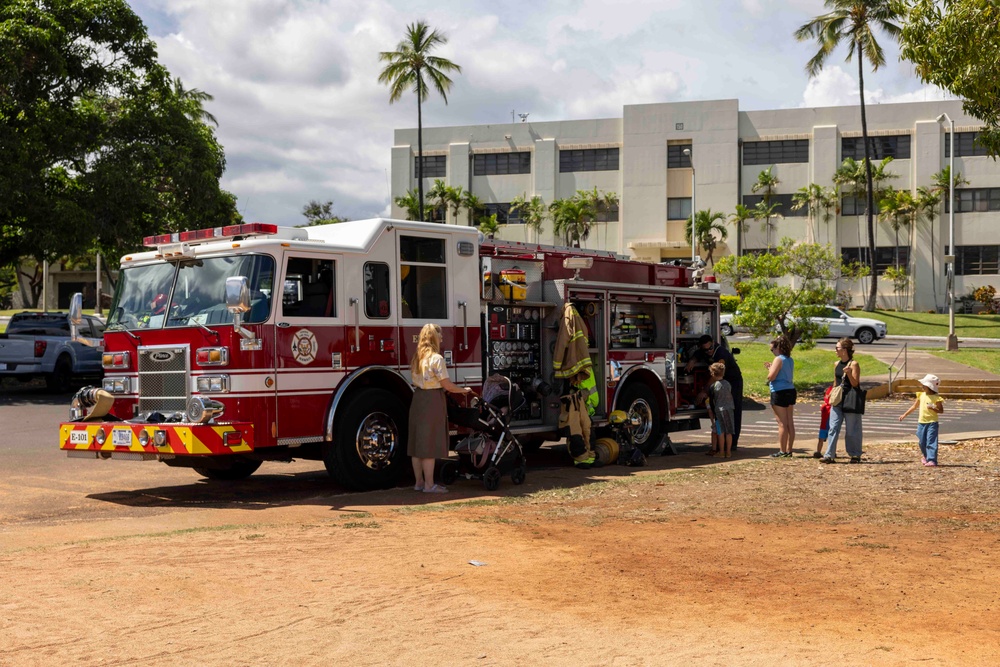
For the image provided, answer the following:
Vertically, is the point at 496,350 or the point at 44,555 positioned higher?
the point at 496,350

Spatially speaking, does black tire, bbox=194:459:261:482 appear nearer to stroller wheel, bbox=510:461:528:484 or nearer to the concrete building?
stroller wheel, bbox=510:461:528:484

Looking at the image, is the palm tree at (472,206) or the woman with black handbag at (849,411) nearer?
the woman with black handbag at (849,411)

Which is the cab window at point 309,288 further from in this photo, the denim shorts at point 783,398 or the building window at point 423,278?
the denim shorts at point 783,398

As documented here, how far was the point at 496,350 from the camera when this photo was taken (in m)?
13.2

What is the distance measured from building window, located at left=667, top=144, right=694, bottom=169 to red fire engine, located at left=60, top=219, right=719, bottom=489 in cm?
5127

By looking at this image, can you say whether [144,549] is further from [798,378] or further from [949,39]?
[798,378]

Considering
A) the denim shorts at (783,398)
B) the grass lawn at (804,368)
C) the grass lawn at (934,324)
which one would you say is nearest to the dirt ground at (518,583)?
the denim shorts at (783,398)

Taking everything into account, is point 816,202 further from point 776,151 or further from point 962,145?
point 962,145

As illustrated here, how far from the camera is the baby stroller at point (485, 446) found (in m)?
11.8

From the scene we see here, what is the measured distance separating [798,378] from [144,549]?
83.3ft

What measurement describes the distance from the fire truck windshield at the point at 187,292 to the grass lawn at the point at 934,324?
4424cm

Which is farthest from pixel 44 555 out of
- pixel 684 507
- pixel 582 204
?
pixel 582 204

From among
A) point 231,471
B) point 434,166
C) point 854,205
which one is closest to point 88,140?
point 231,471

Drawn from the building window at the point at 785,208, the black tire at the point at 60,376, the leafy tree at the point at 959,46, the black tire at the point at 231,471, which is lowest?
the black tire at the point at 231,471
